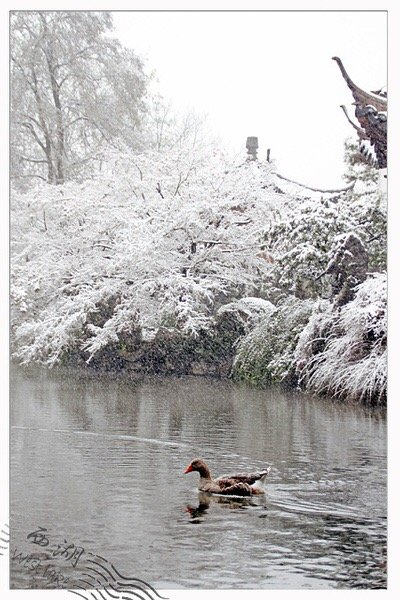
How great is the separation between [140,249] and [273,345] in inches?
49.4

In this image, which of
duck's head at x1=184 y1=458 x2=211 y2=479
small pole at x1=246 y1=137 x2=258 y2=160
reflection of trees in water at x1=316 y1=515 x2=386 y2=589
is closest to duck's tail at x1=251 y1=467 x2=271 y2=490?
duck's head at x1=184 y1=458 x2=211 y2=479

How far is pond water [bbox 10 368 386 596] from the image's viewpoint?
20.5ft

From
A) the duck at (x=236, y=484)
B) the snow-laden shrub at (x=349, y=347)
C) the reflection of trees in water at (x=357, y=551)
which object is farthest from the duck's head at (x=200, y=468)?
the snow-laden shrub at (x=349, y=347)

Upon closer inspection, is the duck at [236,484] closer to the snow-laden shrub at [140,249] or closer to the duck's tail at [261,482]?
the duck's tail at [261,482]

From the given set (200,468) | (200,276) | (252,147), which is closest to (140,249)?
(200,276)

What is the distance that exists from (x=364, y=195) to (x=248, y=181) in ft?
3.30

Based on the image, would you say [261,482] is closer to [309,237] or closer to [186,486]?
[186,486]

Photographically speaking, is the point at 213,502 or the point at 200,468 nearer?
the point at 213,502

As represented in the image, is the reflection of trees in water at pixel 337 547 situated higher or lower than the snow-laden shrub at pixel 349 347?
lower

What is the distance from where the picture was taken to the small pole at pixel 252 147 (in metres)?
8.22

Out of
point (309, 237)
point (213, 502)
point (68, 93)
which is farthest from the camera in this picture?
point (309, 237)

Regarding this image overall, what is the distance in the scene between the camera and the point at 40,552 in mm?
6578

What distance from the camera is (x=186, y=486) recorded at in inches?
285

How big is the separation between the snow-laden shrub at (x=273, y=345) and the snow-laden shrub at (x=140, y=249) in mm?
302
